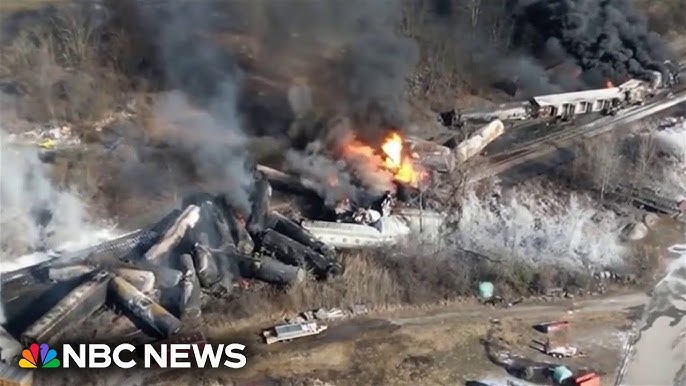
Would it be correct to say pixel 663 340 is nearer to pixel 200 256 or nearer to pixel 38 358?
pixel 200 256

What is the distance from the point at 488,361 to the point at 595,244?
7748mm

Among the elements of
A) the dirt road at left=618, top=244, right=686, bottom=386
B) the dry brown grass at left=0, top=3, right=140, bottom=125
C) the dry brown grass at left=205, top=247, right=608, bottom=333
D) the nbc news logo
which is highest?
the dry brown grass at left=0, top=3, right=140, bottom=125

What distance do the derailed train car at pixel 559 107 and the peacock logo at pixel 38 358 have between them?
20.8 m

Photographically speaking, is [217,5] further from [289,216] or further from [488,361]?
[488,361]

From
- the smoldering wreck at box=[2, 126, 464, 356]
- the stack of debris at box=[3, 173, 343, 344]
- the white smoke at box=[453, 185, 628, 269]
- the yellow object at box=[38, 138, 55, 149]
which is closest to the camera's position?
the stack of debris at box=[3, 173, 343, 344]

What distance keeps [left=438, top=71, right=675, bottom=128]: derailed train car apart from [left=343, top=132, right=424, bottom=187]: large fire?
5.83 metres

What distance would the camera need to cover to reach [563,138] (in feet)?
135

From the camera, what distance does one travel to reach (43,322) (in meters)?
28.2

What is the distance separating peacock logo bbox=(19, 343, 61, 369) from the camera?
27.4 metres

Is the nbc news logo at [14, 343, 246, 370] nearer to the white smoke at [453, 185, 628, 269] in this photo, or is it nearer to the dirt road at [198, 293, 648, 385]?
the dirt road at [198, 293, 648, 385]

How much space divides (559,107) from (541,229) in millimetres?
10376

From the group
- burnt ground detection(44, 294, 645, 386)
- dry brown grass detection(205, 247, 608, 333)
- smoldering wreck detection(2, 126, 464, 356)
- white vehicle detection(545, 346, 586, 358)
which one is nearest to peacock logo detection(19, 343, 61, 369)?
smoldering wreck detection(2, 126, 464, 356)

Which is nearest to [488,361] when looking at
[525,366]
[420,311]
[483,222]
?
[525,366]

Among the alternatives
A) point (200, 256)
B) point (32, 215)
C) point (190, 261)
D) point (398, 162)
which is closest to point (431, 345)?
point (200, 256)
